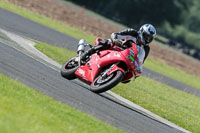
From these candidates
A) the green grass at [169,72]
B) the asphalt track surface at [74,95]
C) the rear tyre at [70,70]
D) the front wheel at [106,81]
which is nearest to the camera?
the asphalt track surface at [74,95]

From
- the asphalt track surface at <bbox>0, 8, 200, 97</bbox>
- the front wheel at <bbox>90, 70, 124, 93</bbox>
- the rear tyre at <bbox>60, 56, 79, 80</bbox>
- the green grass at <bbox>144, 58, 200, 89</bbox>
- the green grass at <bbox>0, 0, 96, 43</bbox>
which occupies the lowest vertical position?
the green grass at <bbox>144, 58, 200, 89</bbox>

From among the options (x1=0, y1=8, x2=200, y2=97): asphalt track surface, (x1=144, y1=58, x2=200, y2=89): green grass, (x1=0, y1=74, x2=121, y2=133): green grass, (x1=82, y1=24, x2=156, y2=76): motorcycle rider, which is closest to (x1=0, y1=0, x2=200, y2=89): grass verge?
(x1=144, y1=58, x2=200, y2=89): green grass

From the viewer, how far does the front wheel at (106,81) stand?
9.25m

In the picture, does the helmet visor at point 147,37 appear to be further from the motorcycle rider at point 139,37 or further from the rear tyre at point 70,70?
the rear tyre at point 70,70

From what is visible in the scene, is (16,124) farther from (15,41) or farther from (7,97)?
(15,41)

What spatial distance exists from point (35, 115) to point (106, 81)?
3.39 metres

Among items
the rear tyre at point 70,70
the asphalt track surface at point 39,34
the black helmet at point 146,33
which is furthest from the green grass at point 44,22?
the black helmet at point 146,33

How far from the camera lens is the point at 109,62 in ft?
32.2

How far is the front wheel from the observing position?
364 inches

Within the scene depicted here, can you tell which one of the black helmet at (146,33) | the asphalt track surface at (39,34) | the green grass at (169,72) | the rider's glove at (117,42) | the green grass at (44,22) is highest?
the black helmet at (146,33)

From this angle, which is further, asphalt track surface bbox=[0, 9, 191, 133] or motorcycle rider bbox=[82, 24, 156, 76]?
motorcycle rider bbox=[82, 24, 156, 76]

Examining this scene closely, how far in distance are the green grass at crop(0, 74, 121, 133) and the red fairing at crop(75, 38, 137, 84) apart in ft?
7.39

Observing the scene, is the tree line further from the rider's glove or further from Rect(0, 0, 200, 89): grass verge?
the rider's glove

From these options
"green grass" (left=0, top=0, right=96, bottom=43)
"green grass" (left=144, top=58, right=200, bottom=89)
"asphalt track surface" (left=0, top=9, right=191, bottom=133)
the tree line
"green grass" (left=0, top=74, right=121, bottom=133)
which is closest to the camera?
"green grass" (left=0, top=74, right=121, bottom=133)
